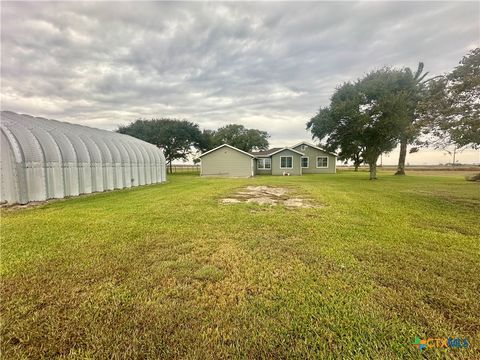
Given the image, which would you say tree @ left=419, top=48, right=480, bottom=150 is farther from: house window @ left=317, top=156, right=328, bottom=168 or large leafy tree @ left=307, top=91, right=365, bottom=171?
house window @ left=317, top=156, right=328, bottom=168

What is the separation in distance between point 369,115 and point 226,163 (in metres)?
16.4

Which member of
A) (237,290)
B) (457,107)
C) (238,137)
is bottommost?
(237,290)

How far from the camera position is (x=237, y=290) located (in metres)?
2.63

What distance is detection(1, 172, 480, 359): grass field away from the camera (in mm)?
1828

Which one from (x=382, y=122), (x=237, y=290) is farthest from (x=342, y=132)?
(x=237, y=290)

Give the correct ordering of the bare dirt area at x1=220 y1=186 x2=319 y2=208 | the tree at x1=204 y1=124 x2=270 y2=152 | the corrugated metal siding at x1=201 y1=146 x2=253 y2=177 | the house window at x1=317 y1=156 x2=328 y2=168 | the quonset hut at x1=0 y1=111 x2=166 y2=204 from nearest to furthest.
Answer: the quonset hut at x1=0 y1=111 x2=166 y2=204 < the bare dirt area at x1=220 y1=186 x2=319 y2=208 < the corrugated metal siding at x1=201 y1=146 x2=253 y2=177 < the house window at x1=317 y1=156 x2=328 y2=168 < the tree at x1=204 y1=124 x2=270 y2=152

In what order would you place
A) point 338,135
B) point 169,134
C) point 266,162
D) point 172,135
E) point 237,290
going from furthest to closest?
point 172,135 < point 169,134 < point 266,162 < point 338,135 < point 237,290

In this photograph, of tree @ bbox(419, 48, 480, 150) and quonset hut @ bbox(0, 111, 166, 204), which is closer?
tree @ bbox(419, 48, 480, 150)

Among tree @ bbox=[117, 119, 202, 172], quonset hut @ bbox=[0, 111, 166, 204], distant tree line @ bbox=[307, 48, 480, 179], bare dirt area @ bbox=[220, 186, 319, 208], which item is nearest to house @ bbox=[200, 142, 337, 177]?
distant tree line @ bbox=[307, 48, 480, 179]

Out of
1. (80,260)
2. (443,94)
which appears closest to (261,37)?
(443,94)

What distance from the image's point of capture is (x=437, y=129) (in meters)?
7.44

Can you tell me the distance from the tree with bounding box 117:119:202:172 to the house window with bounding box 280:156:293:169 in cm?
1870

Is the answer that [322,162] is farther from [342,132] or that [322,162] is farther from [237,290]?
[237,290]

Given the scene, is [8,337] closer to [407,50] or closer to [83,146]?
[83,146]
